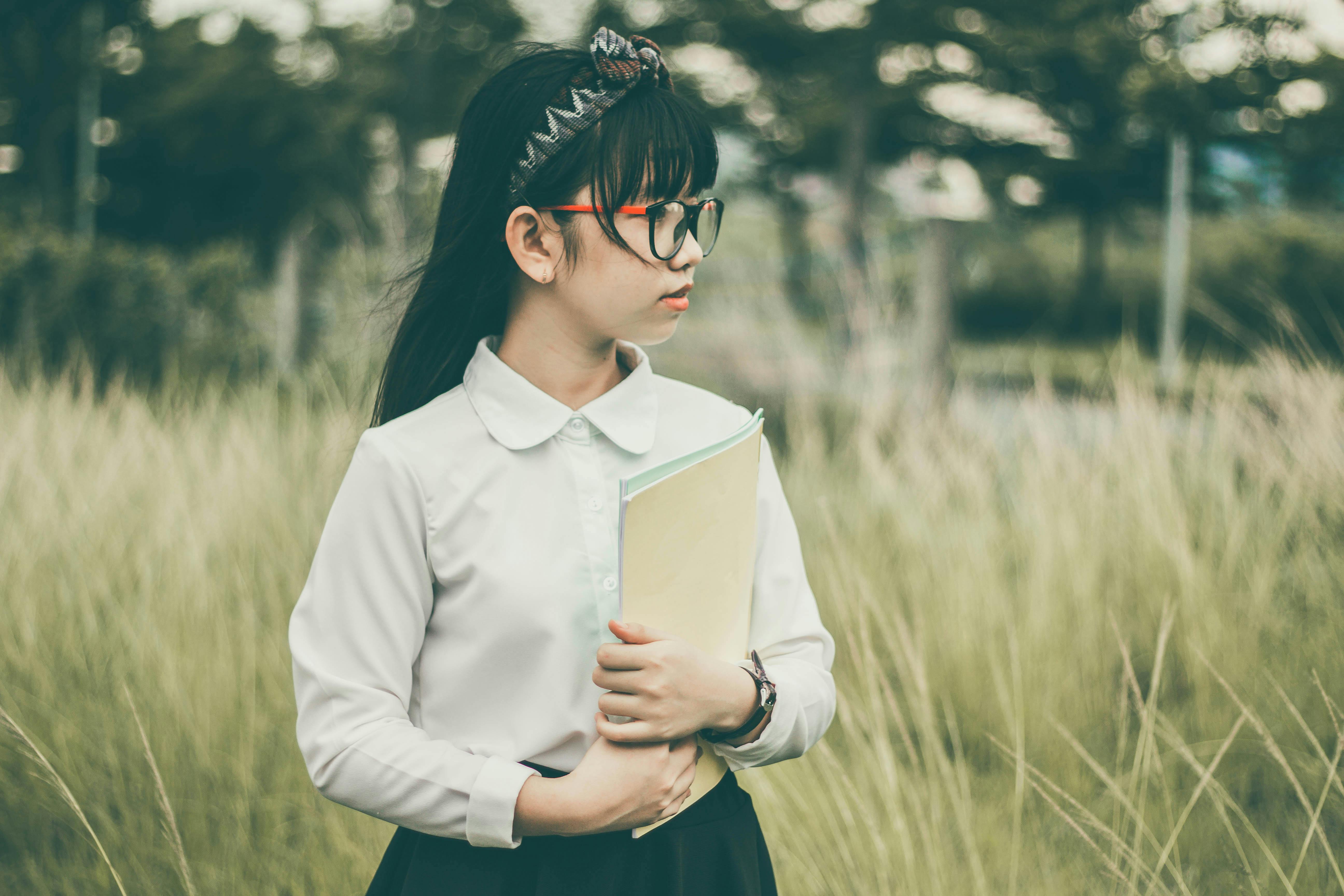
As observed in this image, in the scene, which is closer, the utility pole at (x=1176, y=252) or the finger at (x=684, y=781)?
the finger at (x=684, y=781)

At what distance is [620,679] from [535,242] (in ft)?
1.59

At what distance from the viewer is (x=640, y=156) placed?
100 cm

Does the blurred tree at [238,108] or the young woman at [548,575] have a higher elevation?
the young woman at [548,575]

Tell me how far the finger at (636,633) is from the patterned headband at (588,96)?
0.48m

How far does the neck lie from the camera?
1.07 metres

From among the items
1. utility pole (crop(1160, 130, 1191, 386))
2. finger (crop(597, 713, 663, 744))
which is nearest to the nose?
finger (crop(597, 713, 663, 744))

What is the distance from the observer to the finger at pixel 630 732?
886 mm

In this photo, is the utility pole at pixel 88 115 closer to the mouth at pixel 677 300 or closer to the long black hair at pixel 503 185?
the long black hair at pixel 503 185

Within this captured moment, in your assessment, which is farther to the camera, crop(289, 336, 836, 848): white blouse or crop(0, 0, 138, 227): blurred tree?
crop(0, 0, 138, 227): blurred tree

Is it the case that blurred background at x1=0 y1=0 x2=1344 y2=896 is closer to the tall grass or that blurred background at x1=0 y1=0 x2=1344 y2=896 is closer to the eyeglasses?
the tall grass

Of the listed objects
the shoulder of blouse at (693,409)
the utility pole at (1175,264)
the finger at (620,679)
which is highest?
the shoulder of blouse at (693,409)

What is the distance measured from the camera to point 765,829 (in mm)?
1920

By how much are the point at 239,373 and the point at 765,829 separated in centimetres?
632

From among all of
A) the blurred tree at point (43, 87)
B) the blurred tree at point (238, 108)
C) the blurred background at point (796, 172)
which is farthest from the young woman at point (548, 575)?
the blurred tree at point (43, 87)
